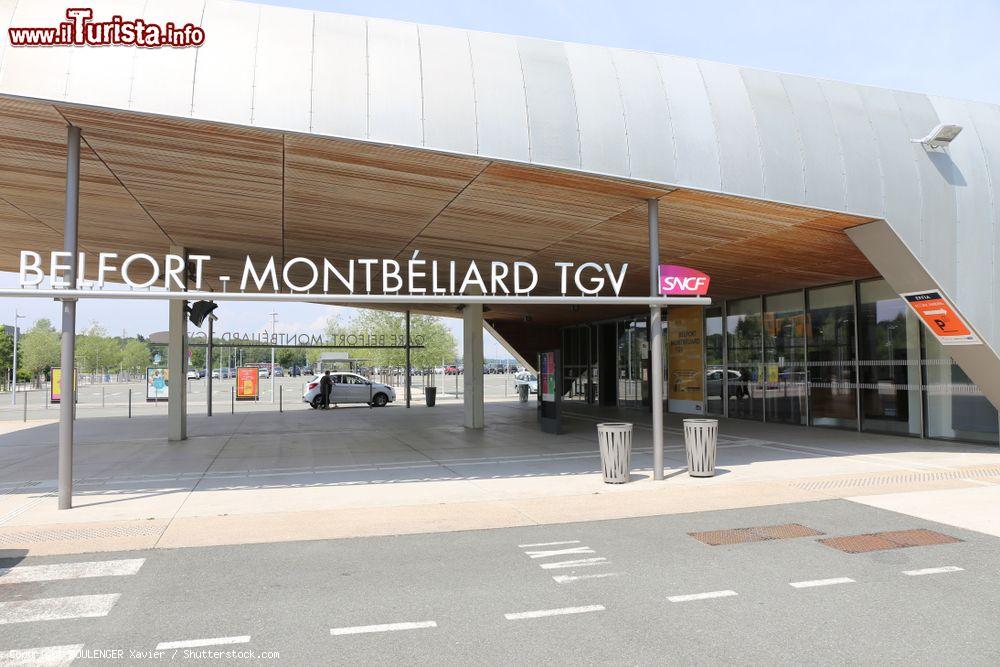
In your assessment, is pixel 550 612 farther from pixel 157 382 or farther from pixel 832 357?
pixel 157 382

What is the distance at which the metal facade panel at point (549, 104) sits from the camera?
30.4 feet

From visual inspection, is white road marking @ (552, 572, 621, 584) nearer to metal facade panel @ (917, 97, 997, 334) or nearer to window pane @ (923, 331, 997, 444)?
metal facade panel @ (917, 97, 997, 334)

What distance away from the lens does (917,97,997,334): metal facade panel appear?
11.7 m

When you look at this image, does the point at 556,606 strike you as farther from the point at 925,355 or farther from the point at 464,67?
the point at 925,355

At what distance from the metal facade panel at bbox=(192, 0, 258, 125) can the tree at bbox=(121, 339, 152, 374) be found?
85.1m

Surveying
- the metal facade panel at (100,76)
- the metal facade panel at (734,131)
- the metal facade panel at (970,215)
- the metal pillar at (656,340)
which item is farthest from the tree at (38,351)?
the metal facade panel at (970,215)

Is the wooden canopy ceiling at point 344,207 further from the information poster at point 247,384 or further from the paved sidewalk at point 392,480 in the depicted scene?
the information poster at point 247,384

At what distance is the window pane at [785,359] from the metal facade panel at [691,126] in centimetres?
1064

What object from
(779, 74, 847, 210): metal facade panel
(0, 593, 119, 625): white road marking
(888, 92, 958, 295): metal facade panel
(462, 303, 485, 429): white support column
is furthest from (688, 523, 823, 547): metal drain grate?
(462, 303, 485, 429): white support column

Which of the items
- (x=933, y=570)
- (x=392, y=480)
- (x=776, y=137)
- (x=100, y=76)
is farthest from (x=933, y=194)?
(x=100, y=76)

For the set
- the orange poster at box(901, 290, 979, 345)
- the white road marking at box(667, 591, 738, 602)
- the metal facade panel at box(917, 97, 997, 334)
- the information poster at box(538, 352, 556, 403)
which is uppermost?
the metal facade panel at box(917, 97, 997, 334)

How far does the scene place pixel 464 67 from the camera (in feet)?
30.4

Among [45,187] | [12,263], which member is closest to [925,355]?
[45,187]

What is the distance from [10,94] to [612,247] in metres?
10.5
